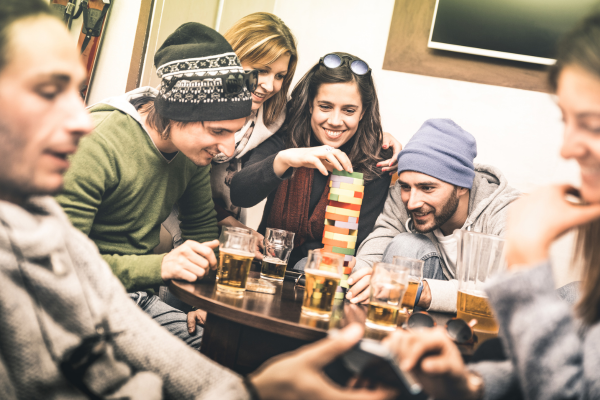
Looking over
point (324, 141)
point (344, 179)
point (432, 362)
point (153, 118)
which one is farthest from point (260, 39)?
point (432, 362)

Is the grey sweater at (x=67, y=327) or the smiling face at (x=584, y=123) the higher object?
the smiling face at (x=584, y=123)

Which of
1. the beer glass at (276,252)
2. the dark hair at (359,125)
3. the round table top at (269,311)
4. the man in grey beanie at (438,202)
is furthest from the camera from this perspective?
Answer: the dark hair at (359,125)

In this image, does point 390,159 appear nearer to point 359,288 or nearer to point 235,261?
point 359,288

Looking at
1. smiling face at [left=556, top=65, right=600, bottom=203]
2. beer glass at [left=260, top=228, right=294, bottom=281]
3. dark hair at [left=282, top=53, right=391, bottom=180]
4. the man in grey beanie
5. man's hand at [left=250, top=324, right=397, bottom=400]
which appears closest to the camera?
man's hand at [left=250, top=324, right=397, bottom=400]

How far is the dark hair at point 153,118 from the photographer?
5.46 feet

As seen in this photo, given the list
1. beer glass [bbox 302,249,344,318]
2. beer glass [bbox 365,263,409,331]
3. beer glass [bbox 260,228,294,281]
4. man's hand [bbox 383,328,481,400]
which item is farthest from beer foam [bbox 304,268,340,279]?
man's hand [bbox 383,328,481,400]

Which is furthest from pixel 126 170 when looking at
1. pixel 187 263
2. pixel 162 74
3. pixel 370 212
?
pixel 370 212

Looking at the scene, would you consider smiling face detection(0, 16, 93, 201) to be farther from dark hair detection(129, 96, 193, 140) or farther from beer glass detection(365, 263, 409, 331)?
dark hair detection(129, 96, 193, 140)

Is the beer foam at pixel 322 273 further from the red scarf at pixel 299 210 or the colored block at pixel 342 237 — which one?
the red scarf at pixel 299 210

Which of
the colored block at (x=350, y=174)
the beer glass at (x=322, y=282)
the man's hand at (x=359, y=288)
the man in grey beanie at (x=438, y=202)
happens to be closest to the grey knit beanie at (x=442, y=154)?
the man in grey beanie at (x=438, y=202)

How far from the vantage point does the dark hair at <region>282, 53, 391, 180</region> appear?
2.38 metres

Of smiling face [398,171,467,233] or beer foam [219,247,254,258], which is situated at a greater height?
smiling face [398,171,467,233]

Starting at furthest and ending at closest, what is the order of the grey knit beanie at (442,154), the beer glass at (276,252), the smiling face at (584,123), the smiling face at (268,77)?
the smiling face at (268,77), the grey knit beanie at (442,154), the beer glass at (276,252), the smiling face at (584,123)

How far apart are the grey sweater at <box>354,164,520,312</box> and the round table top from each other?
2.10ft
